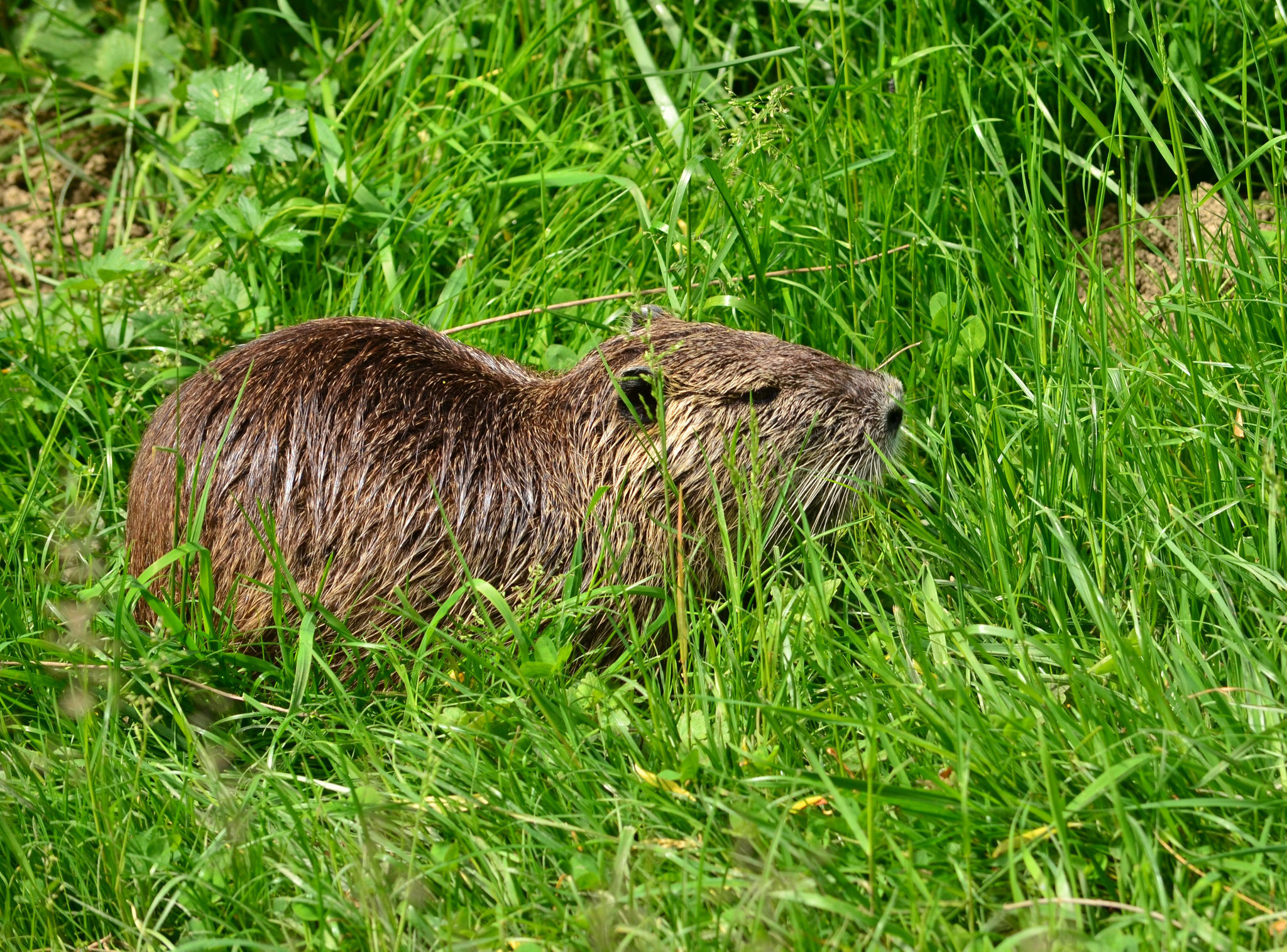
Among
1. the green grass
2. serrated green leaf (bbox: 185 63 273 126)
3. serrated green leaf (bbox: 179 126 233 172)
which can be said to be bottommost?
the green grass

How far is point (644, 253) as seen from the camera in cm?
364

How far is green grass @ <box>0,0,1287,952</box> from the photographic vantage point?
78.7 inches

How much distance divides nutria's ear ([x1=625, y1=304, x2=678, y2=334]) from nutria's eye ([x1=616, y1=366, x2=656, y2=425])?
7.2 inches

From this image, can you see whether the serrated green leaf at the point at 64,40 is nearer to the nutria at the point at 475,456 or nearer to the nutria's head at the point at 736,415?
the nutria at the point at 475,456

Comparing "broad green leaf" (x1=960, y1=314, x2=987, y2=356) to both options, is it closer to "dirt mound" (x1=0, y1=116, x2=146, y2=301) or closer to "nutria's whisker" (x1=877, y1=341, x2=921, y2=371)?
"nutria's whisker" (x1=877, y1=341, x2=921, y2=371)

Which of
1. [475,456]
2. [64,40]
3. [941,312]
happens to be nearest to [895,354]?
[941,312]

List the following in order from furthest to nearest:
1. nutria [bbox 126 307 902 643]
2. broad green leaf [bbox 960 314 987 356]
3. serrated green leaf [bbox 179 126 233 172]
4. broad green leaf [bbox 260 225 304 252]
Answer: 1. serrated green leaf [bbox 179 126 233 172]
2. broad green leaf [bbox 260 225 304 252]
3. broad green leaf [bbox 960 314 987 356]
4. nutria [bbox 126 307 902 643]

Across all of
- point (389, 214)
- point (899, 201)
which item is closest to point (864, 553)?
point (899, 201)

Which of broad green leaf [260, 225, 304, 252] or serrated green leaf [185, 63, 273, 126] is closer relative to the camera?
broad green leaf [260, 225, 304, 252]

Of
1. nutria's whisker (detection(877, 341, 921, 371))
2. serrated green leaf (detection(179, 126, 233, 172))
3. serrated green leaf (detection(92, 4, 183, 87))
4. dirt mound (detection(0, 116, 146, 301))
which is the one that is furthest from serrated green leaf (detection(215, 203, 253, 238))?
nutria's whisker (detection(877, 341, 921, 371))

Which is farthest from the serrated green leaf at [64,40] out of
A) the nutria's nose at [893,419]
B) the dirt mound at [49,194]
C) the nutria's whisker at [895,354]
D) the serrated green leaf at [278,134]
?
the nutria's nose at [893,419]

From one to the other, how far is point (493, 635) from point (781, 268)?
150 centimetres

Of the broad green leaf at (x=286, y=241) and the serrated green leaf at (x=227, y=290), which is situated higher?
the broad green leaf at (x=286, y=241)

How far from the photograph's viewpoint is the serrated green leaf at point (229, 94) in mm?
4059
